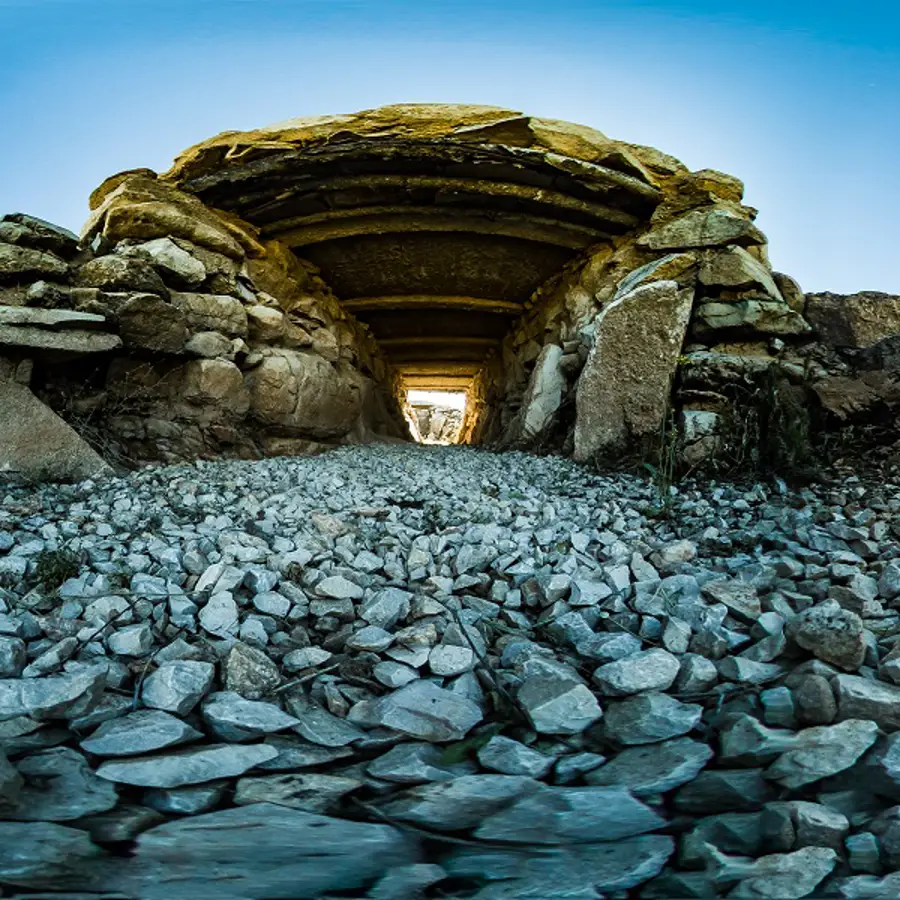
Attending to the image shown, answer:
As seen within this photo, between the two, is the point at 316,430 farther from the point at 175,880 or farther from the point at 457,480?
the point at 175,880

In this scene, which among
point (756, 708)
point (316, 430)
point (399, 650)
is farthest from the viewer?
point (316, 430)

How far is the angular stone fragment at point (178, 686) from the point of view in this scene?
1.21 metres

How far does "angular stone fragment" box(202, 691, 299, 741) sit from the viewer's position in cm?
116

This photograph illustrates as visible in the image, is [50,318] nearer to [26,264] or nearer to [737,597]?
[26,264]

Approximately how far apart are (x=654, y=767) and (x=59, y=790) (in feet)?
3.78

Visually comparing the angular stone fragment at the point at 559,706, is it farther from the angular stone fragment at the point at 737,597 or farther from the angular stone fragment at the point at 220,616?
A: the angular stone fragment at the point at 220,616

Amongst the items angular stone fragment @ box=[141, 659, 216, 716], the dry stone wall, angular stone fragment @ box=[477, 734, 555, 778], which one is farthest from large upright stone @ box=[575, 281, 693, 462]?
angular stone fragment @ box=[141, 659, 216, 716]

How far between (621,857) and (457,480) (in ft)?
8.62

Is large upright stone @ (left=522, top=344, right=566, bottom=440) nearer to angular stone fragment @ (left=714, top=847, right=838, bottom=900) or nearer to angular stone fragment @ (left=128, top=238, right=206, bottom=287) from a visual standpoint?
angular stone fragment @ (left=128, top=238, right=206, bottom=287)

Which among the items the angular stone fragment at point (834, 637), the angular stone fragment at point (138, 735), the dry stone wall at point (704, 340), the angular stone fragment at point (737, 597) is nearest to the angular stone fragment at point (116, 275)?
the dry stone wall at point (704, 340)

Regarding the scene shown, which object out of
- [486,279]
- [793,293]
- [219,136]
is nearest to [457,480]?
[793,293]

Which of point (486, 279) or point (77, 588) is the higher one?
point (486, 279)

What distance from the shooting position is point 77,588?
171cm

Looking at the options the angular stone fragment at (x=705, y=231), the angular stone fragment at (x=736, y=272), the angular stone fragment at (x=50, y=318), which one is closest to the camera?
the angular stone fragment at (x=50, y=318)
